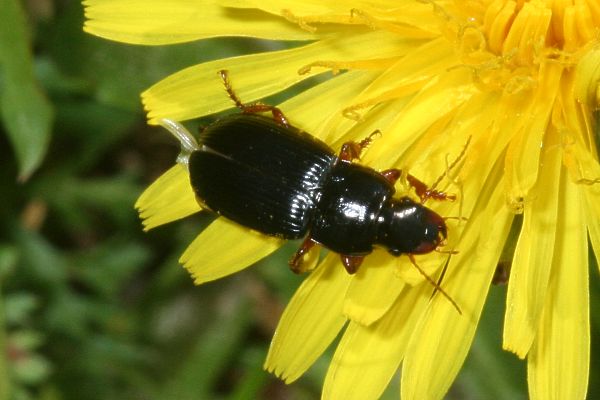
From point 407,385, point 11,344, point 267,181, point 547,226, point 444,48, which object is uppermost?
point 444,48

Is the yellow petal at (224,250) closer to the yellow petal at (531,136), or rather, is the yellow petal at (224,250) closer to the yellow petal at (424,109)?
the yellow petal at (424,109)

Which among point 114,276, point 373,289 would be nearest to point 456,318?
point 373,289

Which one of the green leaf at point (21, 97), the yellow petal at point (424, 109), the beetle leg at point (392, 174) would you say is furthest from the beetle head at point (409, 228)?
the green leaf at point (21, 97)

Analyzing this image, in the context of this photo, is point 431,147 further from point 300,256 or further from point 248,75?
point 248,75

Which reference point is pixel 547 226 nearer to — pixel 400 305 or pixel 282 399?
pixel 400 305

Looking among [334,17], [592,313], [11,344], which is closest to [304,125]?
[334,17]

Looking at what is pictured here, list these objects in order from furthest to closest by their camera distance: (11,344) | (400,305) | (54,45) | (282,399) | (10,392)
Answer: (282,399)
(54,45)
(11,344)
(10,392)
(400,305)
